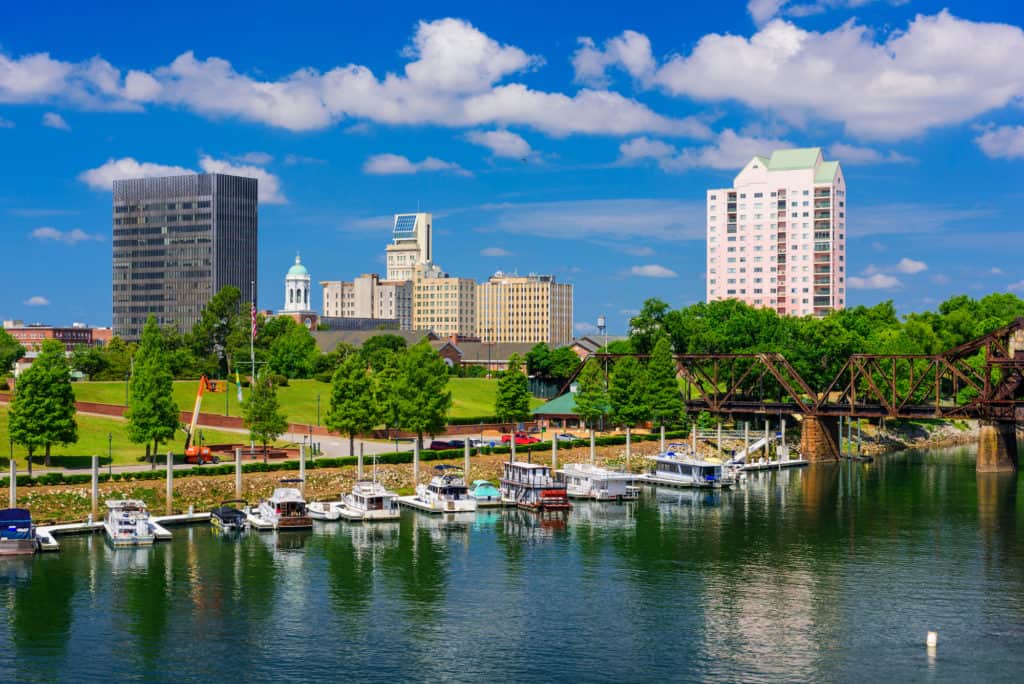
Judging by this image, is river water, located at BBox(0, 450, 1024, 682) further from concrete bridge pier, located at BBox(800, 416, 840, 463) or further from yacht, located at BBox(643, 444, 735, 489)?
concrete bridge pier, located at BBox(800, 416, 840, 463)

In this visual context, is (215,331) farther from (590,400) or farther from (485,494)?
(485,494)

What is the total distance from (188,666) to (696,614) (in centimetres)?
2861

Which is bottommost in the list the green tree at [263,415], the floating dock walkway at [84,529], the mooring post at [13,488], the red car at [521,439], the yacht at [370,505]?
the floating dock walkway at [84,529]

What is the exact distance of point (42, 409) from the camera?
103 meters

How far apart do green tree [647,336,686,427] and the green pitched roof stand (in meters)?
14.7

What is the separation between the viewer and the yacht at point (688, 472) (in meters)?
128

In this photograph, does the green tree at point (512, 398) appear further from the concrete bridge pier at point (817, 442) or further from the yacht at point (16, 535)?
the yacht at point (16, 535)

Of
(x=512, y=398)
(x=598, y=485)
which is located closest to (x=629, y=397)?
(x=512, y=398)

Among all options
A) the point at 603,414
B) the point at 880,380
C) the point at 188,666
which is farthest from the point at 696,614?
the point at 880,380

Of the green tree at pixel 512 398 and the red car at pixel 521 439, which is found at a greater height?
the green tree at pixel 512 398

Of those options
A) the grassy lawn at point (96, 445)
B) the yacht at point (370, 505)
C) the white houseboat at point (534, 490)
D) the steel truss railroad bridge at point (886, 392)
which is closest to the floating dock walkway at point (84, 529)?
the yacht at point (370, 505)

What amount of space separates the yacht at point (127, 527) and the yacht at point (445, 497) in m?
25.0

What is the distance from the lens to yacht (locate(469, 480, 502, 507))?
11006 centimetres

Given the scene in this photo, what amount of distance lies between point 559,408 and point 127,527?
301 feet
